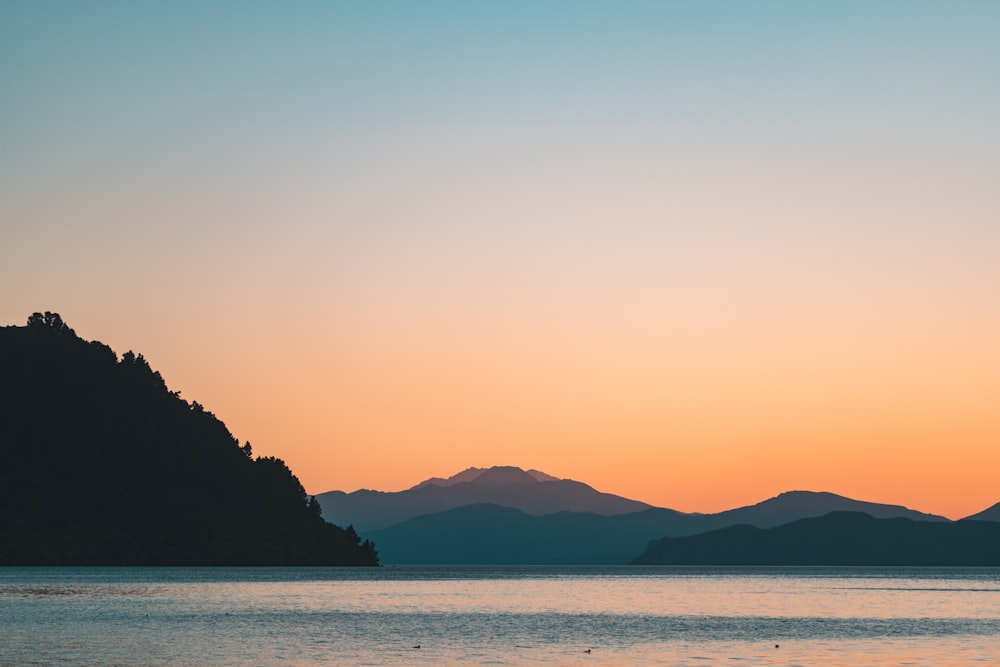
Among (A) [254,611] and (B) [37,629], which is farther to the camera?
(A) [254,611]

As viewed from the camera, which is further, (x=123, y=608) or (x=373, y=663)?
(x=123, y=608)

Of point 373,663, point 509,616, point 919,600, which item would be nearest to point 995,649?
point 373,663

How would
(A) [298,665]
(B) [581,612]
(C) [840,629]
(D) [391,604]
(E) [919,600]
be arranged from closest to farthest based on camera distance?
1. (A) [298,665]
2. (C) [840,629]
3. (B) [581,612]
4. (D) [391,604]
5. (E) [919,600]

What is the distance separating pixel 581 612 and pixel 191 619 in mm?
53642

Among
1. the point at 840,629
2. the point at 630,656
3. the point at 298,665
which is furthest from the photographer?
the point at 840,629

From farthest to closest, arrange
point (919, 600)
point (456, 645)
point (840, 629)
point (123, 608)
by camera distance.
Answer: point (919, 600)
point (123, 608)
point (840, 629)
point (456, 645)

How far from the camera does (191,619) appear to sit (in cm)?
12212

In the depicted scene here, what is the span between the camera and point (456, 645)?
9619 centimetres

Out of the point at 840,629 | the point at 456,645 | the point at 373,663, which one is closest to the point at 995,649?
the point at 840,629

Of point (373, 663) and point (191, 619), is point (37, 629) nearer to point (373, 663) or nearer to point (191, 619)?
point (191, 619)

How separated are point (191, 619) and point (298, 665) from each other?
158 feet

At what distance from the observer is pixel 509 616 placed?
140 metres

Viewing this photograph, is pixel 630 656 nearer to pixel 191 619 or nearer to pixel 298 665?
pixel 298 665

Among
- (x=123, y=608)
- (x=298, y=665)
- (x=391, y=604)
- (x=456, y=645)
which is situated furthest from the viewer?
(x=391, y=604)
